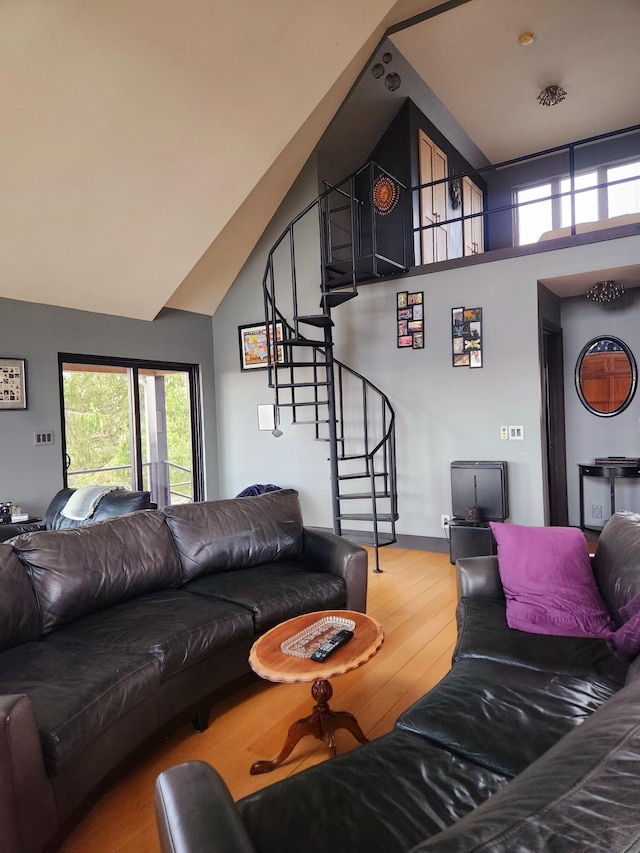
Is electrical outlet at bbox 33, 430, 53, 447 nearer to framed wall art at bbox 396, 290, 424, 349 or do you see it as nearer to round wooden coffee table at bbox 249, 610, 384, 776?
framed wall art at bbox 396, 290, 424, 349

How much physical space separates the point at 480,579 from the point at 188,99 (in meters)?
3.91

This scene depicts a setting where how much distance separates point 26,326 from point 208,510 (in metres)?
2.84

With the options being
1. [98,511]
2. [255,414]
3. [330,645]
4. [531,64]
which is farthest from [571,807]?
[531,64]

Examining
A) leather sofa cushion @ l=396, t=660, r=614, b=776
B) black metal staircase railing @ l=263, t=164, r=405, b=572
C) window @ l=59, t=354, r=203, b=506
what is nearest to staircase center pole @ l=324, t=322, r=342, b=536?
black metal staircase railing @ l=263, t=164, r=405, b=572

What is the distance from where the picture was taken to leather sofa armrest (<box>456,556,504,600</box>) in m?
2.55

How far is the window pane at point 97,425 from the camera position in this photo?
5.20 m

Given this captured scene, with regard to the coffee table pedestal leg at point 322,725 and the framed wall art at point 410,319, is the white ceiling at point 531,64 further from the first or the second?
the coffee table pedestal leg at point 322,725

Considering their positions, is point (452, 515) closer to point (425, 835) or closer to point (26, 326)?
point (425, 835)

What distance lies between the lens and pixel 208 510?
3.23 meters

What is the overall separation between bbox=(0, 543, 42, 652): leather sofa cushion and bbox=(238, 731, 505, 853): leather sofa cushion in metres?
1.39

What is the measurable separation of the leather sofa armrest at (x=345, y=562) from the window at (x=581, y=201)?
16.1 ft

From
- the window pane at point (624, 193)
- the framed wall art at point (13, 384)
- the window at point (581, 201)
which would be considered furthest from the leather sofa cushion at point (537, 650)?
the window pane at point (624, 193)

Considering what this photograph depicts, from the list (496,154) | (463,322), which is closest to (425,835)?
(463,322)

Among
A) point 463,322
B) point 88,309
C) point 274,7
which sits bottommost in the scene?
point 463,322
